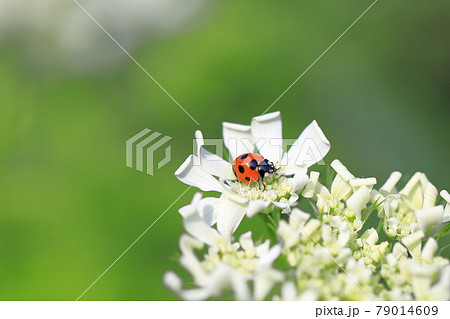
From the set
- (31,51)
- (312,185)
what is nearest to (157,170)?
(31,51)

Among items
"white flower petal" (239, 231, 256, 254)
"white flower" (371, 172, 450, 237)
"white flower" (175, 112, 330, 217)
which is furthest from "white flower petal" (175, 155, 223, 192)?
"white flower" (371, 172, 450, 237)

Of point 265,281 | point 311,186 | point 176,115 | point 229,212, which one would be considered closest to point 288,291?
point 265,281

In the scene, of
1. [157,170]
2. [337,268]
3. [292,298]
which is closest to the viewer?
[292,298]

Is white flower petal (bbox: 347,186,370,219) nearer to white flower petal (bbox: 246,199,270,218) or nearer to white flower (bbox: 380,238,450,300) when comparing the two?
white flower (bbox: 380,238,450,300)

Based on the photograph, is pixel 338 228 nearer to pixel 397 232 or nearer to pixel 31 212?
pixel 397 232

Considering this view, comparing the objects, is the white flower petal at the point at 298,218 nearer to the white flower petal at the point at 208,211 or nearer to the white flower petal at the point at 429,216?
the white flower petal at the point at 208,211

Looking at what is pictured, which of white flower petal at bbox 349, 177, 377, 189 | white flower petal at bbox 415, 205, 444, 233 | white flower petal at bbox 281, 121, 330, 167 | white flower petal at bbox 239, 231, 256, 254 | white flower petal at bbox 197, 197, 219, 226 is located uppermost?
white flower petal at bbox 281, 121, 330, 167

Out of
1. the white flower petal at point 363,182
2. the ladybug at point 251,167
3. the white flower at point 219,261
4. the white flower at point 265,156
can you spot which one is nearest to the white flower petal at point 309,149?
the white flower at point 265,156
